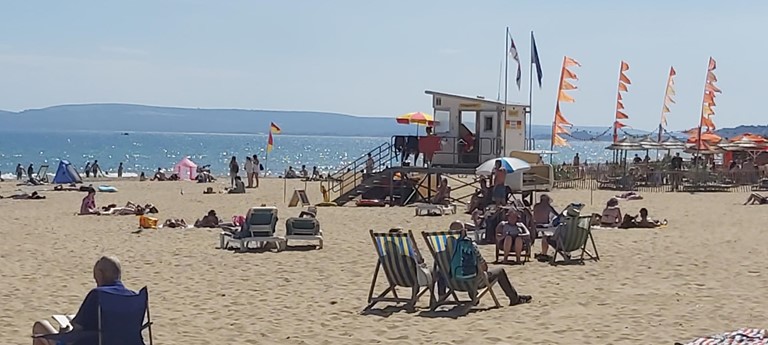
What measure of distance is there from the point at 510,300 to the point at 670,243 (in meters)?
6.03

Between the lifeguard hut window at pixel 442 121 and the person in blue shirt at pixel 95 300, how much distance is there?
18443 millimetres

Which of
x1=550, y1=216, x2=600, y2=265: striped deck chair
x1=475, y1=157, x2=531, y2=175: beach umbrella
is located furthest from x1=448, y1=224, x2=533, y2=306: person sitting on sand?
x1=475, y1=157, x2=531, y2=175: beach umbrella

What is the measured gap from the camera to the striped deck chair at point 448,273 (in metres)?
9.17

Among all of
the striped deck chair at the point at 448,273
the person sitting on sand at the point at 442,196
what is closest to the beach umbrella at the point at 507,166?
the person sitting on sand at the point at 442,196

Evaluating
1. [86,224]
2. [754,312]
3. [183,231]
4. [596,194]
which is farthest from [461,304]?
[596,194]

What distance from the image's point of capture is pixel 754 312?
869 cm

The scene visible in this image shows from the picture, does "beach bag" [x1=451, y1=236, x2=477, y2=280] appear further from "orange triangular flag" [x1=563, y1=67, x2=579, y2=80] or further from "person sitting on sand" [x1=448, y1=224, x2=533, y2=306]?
"orange triangular flag" [x1=563, y1=67, x2=579, y2=80]

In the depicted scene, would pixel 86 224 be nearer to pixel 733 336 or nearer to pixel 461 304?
pixel 461 304

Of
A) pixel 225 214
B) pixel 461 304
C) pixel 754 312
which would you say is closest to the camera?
pixel 754 312

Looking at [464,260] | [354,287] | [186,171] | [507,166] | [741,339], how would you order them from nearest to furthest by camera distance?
[741,339] → [464,260] → [354,287] → [507,166] → [186,171]

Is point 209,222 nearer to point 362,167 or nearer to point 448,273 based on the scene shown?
point 448,273

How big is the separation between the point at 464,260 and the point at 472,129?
50.2 ft

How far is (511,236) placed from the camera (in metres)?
12.3

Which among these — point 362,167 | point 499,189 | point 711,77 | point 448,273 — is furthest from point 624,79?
point 448,273
